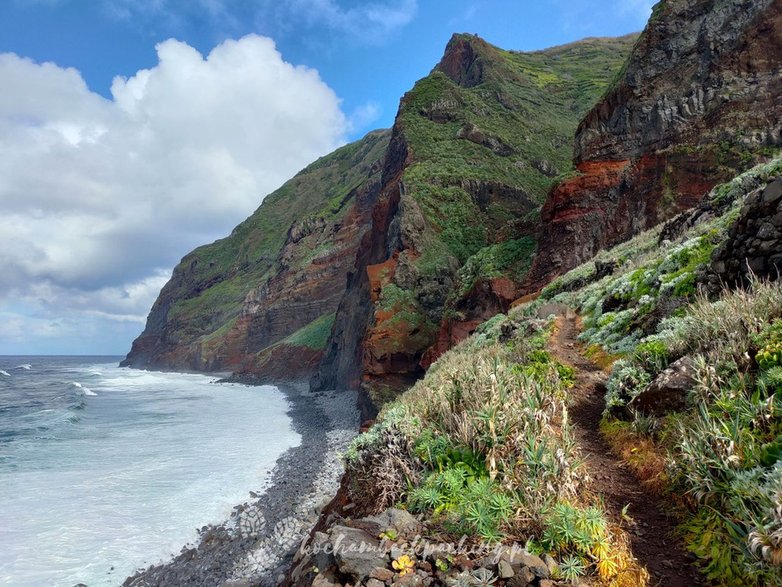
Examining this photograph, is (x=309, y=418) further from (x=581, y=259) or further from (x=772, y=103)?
(x=772, y=103)

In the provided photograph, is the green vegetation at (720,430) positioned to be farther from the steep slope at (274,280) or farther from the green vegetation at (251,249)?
the green vegetation at (251,249)

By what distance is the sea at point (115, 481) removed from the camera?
12727mm

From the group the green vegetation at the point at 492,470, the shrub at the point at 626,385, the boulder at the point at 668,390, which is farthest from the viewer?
the shrub at the point at 626,385

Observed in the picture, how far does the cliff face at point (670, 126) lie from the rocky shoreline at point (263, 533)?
17834 mm

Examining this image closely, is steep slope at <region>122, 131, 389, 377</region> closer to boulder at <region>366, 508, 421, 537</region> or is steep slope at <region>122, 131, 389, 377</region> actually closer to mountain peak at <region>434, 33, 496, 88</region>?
mountain peak at <region>434, 33, 496, 88</region>

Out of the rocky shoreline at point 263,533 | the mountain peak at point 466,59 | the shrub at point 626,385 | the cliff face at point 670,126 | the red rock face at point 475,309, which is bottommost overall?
the rocky shoreline at point 263,533

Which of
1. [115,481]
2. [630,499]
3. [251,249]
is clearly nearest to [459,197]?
[115,481]

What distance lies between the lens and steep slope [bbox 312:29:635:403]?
32.5 m

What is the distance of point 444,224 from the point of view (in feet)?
145

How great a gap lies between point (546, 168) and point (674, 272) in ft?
169

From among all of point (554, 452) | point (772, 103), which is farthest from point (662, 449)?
point (772, 103)

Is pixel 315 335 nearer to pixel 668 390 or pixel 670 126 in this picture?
pixel 670 126

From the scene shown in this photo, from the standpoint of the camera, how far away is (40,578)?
11.7 meters

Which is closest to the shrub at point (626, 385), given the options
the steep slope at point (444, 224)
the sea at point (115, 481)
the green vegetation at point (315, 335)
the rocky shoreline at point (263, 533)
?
the rocky shoreline at point (263, 533)
